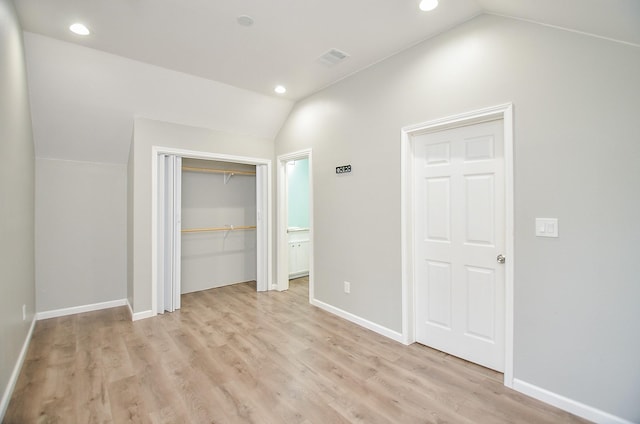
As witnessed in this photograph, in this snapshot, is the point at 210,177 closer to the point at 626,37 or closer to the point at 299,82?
the point at 299,82

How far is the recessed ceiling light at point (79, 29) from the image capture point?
2523 millimetres

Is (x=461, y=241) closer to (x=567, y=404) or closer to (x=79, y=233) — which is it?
(x=567, y=404)

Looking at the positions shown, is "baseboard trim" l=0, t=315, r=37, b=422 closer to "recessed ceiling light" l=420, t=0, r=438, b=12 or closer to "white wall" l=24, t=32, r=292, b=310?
"white wall" l=24, t=32, r=292, b=310

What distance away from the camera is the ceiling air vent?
9.91 feet

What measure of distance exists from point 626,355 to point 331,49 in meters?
3.27

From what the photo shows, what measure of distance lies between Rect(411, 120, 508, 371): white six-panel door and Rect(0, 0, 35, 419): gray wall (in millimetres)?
3302

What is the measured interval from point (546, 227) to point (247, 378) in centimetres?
255

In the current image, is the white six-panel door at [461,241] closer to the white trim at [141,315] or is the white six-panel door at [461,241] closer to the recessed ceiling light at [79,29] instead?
the recessed ceiling light at [79,29]

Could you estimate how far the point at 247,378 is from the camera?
2408 millimetres

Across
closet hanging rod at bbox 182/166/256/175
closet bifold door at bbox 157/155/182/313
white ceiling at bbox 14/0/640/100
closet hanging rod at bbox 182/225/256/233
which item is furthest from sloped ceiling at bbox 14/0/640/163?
closet hanging rod at bbox 182/225/256/233

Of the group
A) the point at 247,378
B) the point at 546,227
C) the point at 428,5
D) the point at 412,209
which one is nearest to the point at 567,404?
the point at 546,227

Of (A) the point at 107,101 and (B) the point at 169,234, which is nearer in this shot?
(A) the point at 107,101

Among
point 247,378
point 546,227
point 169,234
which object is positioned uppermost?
point 546,227

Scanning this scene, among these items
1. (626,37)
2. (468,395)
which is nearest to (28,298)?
(468,395)
